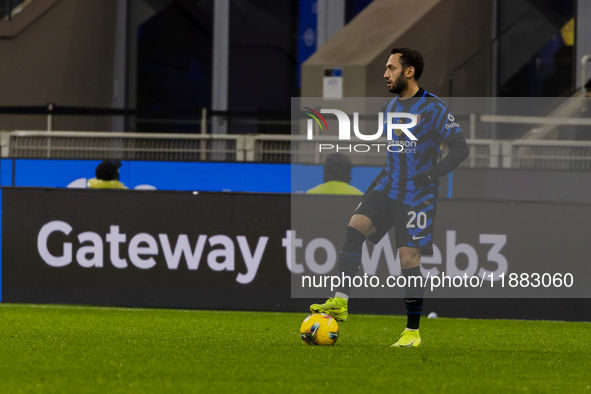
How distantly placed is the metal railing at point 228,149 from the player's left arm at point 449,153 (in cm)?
522

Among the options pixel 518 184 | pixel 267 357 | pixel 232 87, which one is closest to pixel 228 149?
pixel 518 184

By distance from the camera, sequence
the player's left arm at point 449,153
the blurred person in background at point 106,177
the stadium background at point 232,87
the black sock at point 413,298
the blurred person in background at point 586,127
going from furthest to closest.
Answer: the blurred person in background at point 586,127
the blurred person in background at point 106,177
the stadium background at point 232,87
the black sock at point 413,298
the player's left arm at point 449,153

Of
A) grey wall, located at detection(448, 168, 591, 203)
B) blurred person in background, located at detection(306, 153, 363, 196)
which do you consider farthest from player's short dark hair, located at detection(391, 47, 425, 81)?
grey wall, located at detection(448, 168, 591, 203)

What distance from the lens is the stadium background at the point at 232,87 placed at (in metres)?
11.3

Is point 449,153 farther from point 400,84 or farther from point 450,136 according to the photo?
point 400,84

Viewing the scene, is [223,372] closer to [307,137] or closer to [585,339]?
[585,339]

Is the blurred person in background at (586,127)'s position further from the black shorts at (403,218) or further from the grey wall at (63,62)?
the grey wall at (63,62)

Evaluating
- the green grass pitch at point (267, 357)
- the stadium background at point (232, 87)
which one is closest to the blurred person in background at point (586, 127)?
the stadium background at point (232, 87)

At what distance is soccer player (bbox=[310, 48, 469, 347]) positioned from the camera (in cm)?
775

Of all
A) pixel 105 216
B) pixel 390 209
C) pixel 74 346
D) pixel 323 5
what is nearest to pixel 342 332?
pixel 390 209

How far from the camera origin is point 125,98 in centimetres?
2291

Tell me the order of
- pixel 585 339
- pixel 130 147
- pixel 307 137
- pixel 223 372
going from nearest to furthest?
pixel 223 372, pixel 585 339, pixel 307 137, pixel 130 147

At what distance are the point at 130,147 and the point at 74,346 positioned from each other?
7.97 metres

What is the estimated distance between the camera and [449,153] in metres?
7.72
